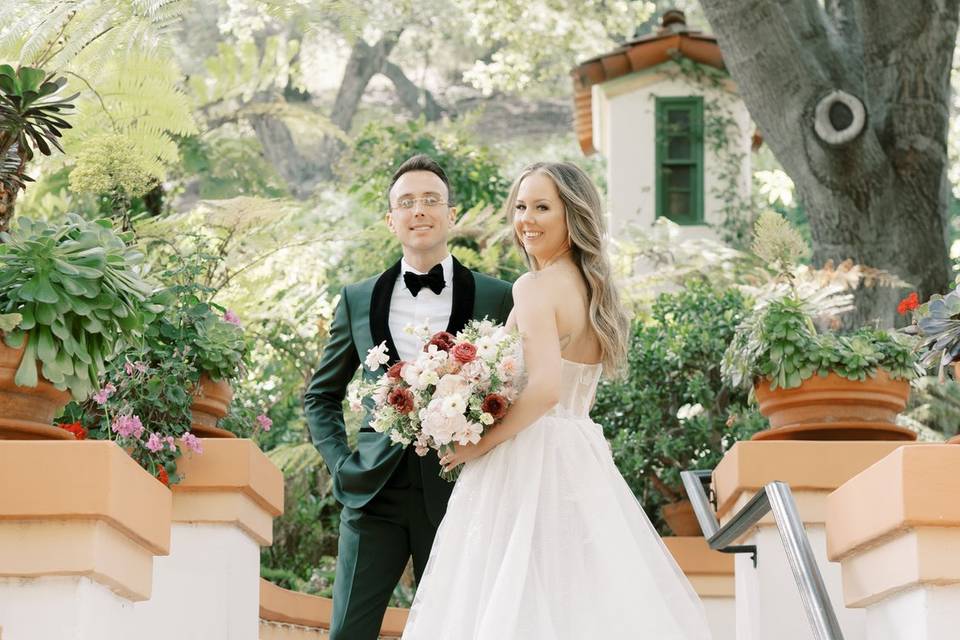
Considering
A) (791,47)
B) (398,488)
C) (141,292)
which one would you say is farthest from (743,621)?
(791,47)

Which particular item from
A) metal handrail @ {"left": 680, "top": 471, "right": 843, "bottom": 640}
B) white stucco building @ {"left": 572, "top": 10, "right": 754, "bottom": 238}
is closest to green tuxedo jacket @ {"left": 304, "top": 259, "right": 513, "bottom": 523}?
metal handrail @ {"left": 680, "top": 471, "right": 843, "bottom": 640}

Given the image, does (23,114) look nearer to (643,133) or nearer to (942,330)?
(942,330)

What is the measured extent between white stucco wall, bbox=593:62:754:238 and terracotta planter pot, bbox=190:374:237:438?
10029 millimetres

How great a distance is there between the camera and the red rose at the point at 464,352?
13.0 ft

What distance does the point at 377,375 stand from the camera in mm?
4699

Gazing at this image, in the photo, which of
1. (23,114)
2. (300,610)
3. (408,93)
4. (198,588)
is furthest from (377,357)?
(408,93)

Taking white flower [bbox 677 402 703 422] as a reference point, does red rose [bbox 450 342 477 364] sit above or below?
below

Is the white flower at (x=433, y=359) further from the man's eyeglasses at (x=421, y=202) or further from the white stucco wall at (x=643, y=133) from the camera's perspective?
the white stucco wall at (x=643, y=133)

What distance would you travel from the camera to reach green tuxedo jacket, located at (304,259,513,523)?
179 inches

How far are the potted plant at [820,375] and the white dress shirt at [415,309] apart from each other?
1.21 metres

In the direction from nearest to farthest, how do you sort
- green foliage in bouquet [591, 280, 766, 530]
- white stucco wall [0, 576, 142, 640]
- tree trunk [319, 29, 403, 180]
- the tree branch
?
white stucco wall [0, 576, 142, 640] → green foliage in bouquet [591, 280, 766, 530] → tree trunk [319, 29, 403, 180] → the tree branch

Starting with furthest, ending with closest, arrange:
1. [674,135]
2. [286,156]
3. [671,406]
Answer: [286,156]
[674,135]
[671,406]

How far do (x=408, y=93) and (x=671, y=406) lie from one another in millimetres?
23028

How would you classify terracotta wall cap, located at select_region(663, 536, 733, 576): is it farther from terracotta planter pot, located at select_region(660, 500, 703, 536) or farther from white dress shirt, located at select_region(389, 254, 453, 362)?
white dress shirt, located at select_region(389, 254, 453, 362)
